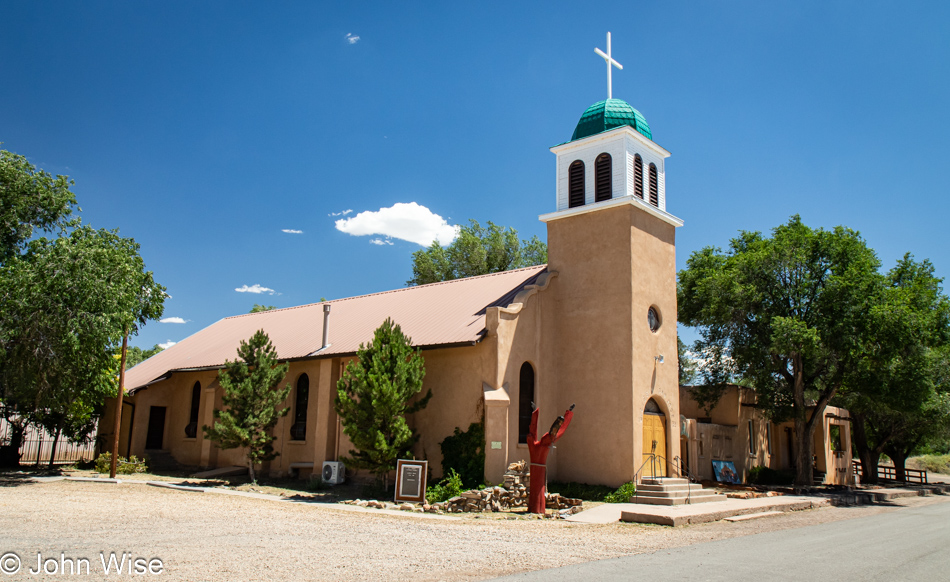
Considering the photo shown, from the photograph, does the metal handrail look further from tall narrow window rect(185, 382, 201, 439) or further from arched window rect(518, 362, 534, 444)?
tall narrow window rect(185, 382, 201, 439)

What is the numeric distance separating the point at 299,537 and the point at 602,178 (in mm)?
14846

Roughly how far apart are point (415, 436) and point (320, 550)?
8.89 m

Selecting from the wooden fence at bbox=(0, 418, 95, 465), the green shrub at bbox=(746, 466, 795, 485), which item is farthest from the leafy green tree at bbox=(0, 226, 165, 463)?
the green shrub at bbox=(746, 466, 795, 485)

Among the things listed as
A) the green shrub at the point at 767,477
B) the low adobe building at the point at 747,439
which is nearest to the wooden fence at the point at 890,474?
the low adobe building at the point at 747,439

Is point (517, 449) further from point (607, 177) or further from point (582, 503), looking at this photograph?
point (607, 177)

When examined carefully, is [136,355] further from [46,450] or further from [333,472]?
[333,472]

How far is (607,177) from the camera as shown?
21500mm

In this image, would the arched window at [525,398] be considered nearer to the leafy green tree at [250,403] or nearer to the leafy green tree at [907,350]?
the leafy green tree at [250,403]

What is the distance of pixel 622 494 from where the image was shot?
1853 cm

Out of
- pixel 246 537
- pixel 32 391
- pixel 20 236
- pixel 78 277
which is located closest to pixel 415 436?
pixel 246 537

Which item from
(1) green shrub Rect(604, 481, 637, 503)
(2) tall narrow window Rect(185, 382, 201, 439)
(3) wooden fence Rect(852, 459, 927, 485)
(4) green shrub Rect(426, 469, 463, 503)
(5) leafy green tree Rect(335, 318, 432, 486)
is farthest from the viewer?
(3) wooden fence Rect(852, 459, 927, 485)

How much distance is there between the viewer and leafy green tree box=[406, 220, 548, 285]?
43.9m

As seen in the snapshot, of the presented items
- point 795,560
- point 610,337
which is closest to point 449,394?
point 610,337

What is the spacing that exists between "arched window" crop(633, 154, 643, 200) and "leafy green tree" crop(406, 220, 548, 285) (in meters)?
21.8
